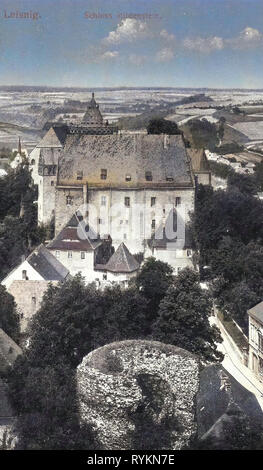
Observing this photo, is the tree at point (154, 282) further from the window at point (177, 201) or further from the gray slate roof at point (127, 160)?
the gray slate roof at point (127, 160)

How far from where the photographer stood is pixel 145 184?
2391 centimetres

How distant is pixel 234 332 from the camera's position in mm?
19797

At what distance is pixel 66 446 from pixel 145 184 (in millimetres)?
12507

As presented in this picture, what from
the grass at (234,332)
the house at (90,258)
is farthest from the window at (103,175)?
the grass at (234,332)

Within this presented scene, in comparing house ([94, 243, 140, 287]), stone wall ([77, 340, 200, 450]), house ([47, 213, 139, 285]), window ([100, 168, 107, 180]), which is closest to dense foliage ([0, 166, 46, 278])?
house ([47, 213, 139, 285])

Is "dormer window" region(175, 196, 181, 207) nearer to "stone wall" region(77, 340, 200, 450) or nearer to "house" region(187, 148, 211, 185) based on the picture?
"house" region(187, 148, 211, 185)

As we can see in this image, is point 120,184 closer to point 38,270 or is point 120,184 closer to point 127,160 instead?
point 127,160

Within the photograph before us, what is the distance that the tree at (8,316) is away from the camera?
1911 centimetres

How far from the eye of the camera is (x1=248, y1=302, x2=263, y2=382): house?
18.1 metres

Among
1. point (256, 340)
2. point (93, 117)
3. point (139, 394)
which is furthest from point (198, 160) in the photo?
point (139, 394)

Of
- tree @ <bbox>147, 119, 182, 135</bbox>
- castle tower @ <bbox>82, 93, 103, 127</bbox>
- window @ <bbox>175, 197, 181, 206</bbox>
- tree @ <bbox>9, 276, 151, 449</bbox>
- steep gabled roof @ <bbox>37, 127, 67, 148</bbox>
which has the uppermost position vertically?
castle tower @ <bbox>82, 93, 103, 127</bbox>

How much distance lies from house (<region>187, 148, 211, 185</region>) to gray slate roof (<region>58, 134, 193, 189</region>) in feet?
5.46

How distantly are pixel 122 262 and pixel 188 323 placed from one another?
4.41m

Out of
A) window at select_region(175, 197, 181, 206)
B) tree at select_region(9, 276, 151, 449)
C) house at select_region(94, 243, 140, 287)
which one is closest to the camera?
tree at select_region(9, 276, 151, 449)
